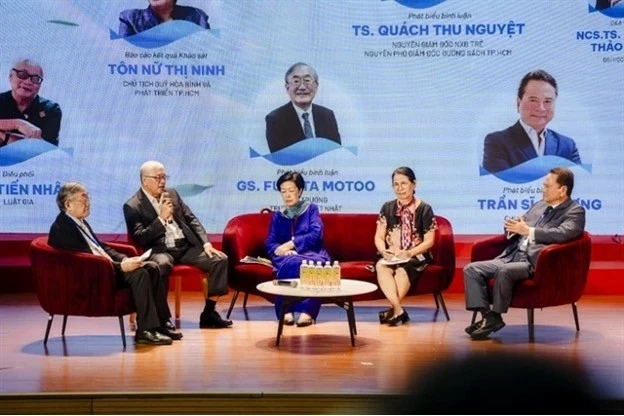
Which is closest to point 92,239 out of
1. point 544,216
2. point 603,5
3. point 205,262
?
point 205,262

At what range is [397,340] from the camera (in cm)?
632

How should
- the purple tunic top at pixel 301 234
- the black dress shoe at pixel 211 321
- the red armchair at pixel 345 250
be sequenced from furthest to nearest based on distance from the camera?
the purple tunic top at pixel 301 234 < the red armchair at pixel 345 250 < the black dress shoe at pixel 211 321

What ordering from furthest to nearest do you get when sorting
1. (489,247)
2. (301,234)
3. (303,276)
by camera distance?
(301,234)
(489,247)
(303,276)

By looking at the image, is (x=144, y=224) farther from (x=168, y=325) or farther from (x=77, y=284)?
(x=77, y=284)

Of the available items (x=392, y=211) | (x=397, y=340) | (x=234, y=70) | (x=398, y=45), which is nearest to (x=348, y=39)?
(x=398, y=45)

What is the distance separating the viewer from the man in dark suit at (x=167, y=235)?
6641 millimetres

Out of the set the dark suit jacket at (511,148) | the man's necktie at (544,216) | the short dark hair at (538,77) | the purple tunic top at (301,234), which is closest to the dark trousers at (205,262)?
the purple tunic top at (301,234)

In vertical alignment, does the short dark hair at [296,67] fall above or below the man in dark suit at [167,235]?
above

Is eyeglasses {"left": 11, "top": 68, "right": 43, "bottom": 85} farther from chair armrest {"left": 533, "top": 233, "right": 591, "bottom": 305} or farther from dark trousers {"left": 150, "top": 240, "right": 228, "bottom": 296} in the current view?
chair armrest {"left": 533, "top": 233, "right": 591, "bottom": 305}

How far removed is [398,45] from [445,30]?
395mm

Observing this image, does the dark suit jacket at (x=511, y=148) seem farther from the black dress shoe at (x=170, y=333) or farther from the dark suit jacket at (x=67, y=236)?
the dark suit jacket at (x=67, y=236)

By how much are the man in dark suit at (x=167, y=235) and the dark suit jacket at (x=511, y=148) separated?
2.58 metres

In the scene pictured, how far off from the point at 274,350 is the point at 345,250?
1552 mm

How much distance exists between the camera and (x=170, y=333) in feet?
20.6
